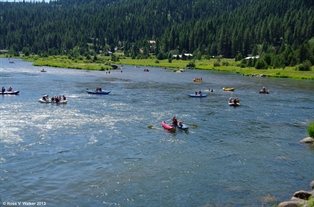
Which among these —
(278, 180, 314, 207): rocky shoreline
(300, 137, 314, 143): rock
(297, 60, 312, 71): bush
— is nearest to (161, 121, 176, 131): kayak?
(300, 137, 314, 143): rock

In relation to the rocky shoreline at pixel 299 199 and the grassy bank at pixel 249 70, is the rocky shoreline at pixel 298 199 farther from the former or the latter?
the grassy bank at pixel 249 70

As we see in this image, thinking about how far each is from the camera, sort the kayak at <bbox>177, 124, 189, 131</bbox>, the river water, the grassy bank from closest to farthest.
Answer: the river water → the kayak at <bbox>177, 124, 189, 131</bbox> → the grassy bank

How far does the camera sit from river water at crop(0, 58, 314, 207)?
26.5 m

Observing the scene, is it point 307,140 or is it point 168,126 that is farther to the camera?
point 168,126

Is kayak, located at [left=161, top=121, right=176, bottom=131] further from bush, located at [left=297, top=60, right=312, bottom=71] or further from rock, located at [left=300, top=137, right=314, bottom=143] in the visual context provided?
bush, located at [left=297, top=60, right=312, bottom=71]

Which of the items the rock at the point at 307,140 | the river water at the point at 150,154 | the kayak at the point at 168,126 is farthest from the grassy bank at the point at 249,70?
the kayak at the point at 168,126

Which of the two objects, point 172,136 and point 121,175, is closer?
point 121,175

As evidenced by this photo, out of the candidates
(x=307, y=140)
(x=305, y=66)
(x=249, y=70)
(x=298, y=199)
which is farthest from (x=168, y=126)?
(x=249, y=70)

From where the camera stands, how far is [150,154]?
35344 millimetres

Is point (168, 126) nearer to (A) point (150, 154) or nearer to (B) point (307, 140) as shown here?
(A) point (150, 154)

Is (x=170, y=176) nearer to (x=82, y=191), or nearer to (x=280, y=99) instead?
(x=82, y=191)

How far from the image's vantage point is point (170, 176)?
3002cm

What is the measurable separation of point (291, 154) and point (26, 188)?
2522cm

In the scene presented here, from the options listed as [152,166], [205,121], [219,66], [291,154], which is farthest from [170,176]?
[219,66]
